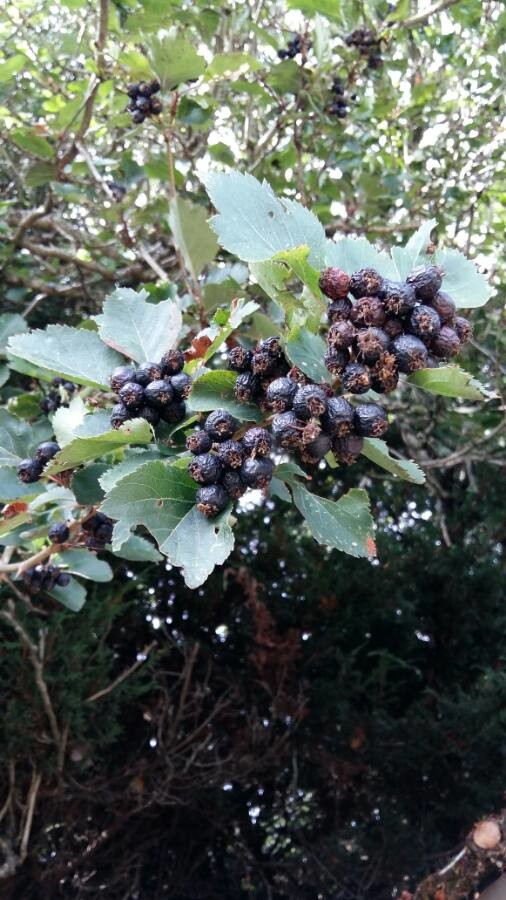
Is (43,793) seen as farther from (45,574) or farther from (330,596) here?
(45,574)

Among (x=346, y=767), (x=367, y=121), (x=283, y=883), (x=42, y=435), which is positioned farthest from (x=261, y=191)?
(x=283, y=883)

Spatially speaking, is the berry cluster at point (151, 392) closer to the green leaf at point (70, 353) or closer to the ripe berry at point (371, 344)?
the green leaf at point (70, 353)

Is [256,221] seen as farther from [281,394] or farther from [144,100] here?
[144,100]

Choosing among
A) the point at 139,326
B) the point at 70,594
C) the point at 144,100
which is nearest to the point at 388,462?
the point at 139,326

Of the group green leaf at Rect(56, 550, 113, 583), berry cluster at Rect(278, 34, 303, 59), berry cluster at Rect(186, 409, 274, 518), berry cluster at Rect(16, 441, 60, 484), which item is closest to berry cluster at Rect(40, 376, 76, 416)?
green leaf at Rect(56, 550, 113, 583)

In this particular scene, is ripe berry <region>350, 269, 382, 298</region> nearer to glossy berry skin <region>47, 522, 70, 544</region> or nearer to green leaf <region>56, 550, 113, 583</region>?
glossy berry skin <region>47, 522, 70, 544</region>
